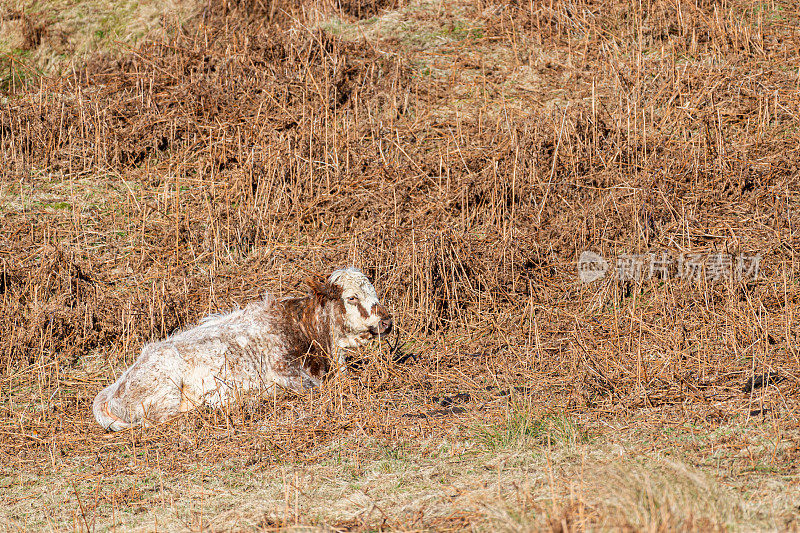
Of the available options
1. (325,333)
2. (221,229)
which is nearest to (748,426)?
(325,333)

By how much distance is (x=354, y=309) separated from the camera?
6.76m

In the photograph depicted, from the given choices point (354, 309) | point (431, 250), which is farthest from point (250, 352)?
point (431, 250)

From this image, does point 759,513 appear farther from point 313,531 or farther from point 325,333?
point 325,333

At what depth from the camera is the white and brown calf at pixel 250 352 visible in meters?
6.21

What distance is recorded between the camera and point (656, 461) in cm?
421

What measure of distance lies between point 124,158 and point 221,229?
2.54 meters

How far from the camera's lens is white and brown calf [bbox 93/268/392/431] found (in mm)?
6211

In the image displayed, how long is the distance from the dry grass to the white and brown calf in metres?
0.23

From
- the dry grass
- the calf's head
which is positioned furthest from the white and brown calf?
the dry grass

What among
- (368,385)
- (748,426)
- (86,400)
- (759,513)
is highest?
(759,513)

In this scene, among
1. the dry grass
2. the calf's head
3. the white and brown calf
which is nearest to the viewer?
the dry grass

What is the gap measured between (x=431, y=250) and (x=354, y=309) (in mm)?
1588

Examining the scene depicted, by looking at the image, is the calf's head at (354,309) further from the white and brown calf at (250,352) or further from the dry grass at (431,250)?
the dry grass at (431,250)

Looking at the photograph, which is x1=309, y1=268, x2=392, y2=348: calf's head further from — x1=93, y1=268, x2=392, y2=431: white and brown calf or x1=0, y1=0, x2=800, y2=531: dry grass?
x1=0, y1=0, x2=800, y2=531: dry grass
